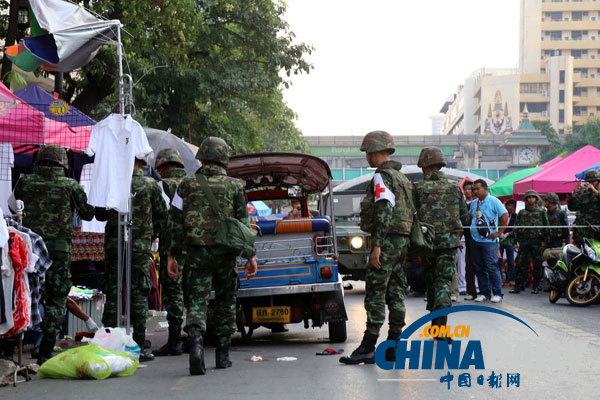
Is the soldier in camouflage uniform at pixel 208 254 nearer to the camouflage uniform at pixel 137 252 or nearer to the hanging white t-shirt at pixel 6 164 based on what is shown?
the camouflage uniform at pixel 137 252

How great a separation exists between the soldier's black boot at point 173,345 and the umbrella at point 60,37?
9.89ft

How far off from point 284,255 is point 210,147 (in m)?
2.56

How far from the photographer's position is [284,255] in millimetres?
11164

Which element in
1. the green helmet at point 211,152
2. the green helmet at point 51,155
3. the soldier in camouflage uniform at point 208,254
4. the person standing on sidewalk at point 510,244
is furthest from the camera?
the person standing on sidewalk at point 510,244

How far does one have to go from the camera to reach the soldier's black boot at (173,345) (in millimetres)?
10297

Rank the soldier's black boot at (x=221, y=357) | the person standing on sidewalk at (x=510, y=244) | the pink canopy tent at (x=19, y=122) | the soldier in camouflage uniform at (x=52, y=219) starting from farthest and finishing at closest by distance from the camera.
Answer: the person standing on sidewalk at (x=510, y=244) → the pink canopy tent at (x=19, y=122) → the soldier in camouflage uniform at (x=52, y=219) → the soldier's black boot at (x=221, y=357)

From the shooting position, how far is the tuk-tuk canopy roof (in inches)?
462

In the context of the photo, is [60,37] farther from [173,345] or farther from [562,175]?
[562,175]

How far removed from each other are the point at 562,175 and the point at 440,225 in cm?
1471

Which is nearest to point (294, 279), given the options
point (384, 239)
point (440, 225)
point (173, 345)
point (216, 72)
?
point (173, 345)

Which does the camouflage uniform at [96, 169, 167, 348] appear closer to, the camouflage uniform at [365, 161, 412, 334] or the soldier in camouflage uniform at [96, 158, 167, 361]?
the soldier in camouflage uniform at [96, 158, 167, 361]

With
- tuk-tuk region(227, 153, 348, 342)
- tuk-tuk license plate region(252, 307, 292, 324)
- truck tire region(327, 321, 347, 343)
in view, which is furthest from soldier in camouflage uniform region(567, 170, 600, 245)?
tuk-tuk license plate region(252, 307, 292, 324)

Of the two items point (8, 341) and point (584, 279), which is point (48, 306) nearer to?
point (8, 341)

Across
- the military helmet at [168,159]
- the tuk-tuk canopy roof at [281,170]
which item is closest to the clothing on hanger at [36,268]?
the military helmet at [168,159]
